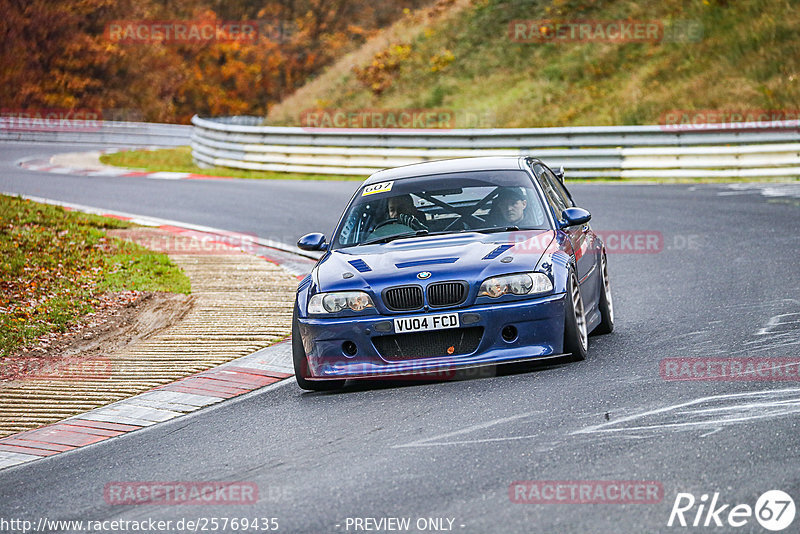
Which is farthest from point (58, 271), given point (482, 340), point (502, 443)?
point (502, 443)

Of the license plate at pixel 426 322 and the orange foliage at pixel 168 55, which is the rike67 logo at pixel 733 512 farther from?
the orange foliage at pixel 168 55

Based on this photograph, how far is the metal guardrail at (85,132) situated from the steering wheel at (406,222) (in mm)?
33726

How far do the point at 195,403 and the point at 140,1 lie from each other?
2381 inches

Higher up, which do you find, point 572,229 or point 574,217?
point 574,217

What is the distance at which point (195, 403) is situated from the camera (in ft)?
26.5

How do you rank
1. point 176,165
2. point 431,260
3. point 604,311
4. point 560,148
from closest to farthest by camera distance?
point 431,260, point 604,311, point 560,148, point 176,165

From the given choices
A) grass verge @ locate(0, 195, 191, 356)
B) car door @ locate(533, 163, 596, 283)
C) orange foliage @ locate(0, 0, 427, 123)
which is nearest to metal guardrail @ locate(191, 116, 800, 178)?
grass verge @ locate(0, 195, 191, 356)

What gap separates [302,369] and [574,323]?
186 cm

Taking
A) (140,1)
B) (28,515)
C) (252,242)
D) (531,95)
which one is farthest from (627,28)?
(140,1)

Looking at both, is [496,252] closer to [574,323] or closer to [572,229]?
[574,323]

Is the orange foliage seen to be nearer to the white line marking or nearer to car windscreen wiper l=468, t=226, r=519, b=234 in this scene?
car windscreen wiper l=468, t=226, r=519, b=234

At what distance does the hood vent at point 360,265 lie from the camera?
7887mm

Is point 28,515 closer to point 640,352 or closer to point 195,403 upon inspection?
point 195,403

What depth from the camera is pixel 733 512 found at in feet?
15.4
